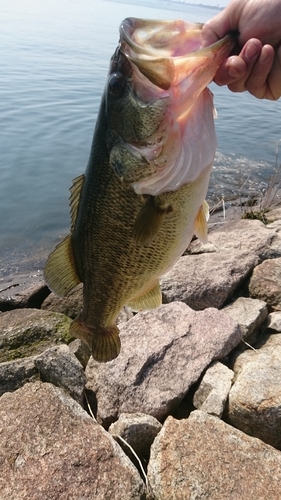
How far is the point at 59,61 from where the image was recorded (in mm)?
26406

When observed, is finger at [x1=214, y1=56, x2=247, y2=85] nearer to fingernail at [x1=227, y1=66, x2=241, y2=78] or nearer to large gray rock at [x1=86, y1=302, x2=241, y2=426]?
fingernail at [x1=227, y1=66, x2=241, y2=78]

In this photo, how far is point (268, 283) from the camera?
5262mm

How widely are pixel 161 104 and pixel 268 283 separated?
370 centimetres

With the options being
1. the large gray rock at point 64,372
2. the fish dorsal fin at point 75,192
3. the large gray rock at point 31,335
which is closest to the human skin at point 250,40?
the fish dorsal fin at point 75,192

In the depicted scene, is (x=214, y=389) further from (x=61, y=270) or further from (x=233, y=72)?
(x=233, y=72)

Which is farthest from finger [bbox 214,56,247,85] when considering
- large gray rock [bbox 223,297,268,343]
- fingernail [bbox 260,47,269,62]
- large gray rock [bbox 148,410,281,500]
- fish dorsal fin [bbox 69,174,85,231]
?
large gray rock [bbox 223,297,268,343]

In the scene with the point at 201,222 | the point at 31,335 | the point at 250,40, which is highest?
the point at 250,40

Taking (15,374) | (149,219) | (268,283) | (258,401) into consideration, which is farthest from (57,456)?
(268,283)

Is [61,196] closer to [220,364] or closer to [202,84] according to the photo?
[220,364]

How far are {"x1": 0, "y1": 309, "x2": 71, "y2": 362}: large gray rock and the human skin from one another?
3384mm

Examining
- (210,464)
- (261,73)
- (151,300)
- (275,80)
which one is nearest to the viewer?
(261,73)

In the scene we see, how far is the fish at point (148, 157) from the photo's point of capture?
191cm

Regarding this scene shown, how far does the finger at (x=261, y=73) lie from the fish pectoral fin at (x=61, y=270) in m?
1.27

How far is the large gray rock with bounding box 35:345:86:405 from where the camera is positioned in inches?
155
